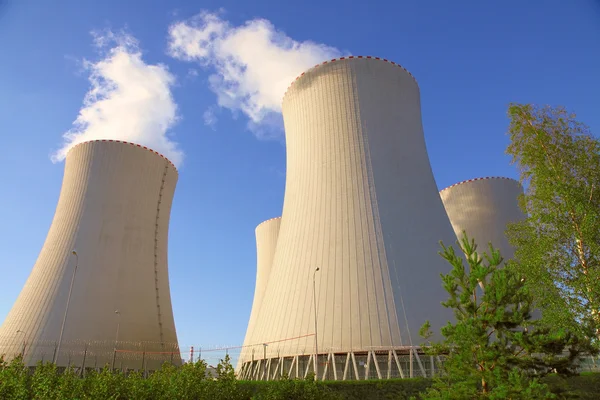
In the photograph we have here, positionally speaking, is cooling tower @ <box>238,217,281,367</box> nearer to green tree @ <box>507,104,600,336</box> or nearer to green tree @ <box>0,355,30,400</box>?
green tree @ <box>507,104,600,336</box>

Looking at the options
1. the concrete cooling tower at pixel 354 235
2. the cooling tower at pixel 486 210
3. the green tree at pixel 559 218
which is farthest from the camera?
the cooling tower at pixel 486 210

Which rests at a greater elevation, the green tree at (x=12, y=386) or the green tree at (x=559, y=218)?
the green tree at (x=559, y=218)

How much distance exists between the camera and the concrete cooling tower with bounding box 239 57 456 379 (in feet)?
45.6

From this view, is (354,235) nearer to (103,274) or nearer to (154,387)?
(154,387)

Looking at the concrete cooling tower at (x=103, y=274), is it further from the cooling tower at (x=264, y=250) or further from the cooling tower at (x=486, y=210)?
the cooling tower at (x=486, y=210)

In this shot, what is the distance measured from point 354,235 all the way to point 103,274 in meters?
11.1

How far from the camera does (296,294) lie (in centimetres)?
1502

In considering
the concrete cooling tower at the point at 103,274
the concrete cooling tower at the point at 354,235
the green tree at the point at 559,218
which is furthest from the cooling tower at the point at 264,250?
the green tree at the point at 559,218

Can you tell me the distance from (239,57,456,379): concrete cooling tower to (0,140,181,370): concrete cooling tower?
6.26 m

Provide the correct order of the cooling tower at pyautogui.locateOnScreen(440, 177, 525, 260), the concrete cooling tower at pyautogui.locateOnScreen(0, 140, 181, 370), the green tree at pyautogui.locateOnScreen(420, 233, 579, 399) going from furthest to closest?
the cooling tower at pyautogui.locateOnScreen(440, 177, 525, 260) < the concrete cooling tower at pyautogui.locateOnScreen(0, 140, 181, 370) < the green tree at pyautogui.locateOnScreen(420, 233, 579, 399)

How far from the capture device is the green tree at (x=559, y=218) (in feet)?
35.7

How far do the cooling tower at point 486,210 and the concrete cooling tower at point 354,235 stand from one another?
1031 centimetres

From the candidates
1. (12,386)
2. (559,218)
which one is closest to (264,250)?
(559,218)

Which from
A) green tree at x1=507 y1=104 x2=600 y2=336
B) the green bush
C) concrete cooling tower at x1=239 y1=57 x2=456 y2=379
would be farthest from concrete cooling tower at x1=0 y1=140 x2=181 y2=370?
green tree at x1=507 y1=104 x2=600 y2=336
